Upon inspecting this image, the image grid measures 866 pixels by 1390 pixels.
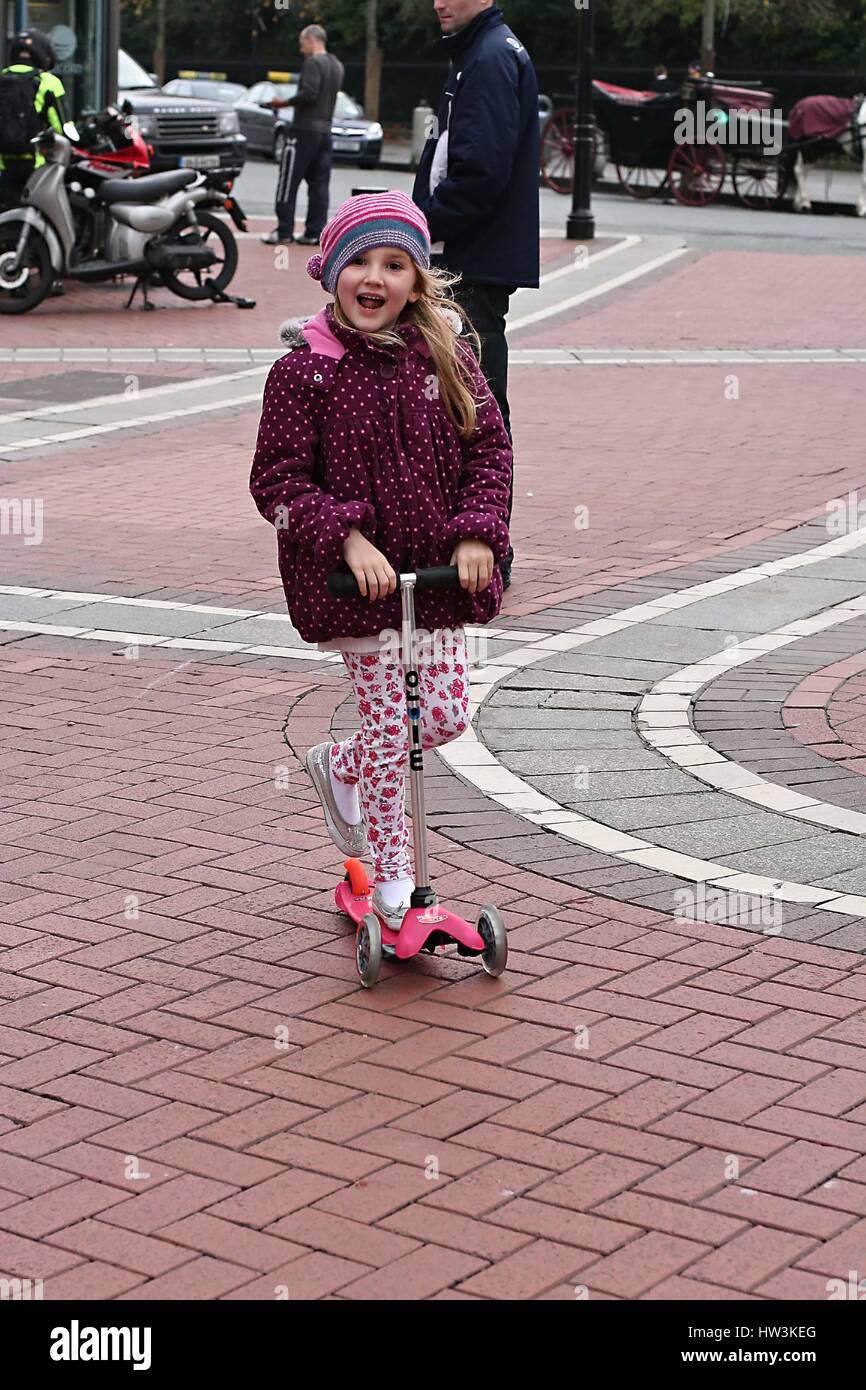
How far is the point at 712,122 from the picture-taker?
2744 centimetres

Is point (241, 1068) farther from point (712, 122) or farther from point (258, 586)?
point (712, 122)

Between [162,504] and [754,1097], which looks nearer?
[754,1097]

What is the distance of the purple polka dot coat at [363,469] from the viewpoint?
14.3 ft

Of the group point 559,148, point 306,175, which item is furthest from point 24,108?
point 559,148

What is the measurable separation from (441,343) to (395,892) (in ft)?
4.01

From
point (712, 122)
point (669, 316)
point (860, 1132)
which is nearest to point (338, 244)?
point (860, 1132)

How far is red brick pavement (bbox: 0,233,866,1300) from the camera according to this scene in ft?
11.1

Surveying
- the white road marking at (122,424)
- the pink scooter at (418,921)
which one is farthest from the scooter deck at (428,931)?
the white road marking at (122,424)

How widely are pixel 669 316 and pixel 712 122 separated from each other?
1217 cm

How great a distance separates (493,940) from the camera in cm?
446

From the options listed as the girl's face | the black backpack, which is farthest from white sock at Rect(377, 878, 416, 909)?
the black backpack

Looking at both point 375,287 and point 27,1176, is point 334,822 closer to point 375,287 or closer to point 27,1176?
point 375,287

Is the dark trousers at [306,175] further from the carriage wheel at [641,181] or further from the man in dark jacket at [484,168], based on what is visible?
the man in dark jacket at [484,168]

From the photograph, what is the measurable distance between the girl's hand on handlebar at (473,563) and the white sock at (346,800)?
67cm
